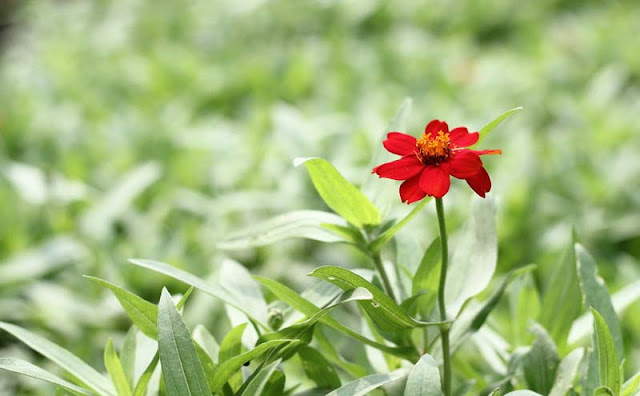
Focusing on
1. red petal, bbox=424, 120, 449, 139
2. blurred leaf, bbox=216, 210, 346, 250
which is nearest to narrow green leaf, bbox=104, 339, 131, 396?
blurred leaf, bbox=216, 210, 346, 250

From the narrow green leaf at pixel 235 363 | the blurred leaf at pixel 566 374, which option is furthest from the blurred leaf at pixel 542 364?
the narrow green leaf at pixel 235 363

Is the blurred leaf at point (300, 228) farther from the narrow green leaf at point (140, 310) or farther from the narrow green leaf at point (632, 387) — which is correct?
the narrow green leaf at point (632, 387)

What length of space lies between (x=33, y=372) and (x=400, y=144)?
47 centimetres

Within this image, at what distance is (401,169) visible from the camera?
0.86 metres

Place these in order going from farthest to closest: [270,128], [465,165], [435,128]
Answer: [270,128]
[435,128]
[465,165]

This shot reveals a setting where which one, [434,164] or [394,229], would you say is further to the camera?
[394,229]

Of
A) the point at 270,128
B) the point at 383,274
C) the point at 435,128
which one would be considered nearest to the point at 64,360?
the point at 383,274

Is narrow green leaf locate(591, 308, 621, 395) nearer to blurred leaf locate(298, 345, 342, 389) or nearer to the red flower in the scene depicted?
the red flower

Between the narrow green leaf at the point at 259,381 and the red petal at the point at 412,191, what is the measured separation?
246mm

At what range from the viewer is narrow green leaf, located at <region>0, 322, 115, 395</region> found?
933 mm

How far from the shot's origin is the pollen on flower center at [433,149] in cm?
86

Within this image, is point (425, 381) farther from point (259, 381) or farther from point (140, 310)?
point (140, 310)

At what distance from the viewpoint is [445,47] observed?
3225 mm

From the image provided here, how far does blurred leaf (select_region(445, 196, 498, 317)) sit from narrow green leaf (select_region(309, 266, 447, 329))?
0.10 m
